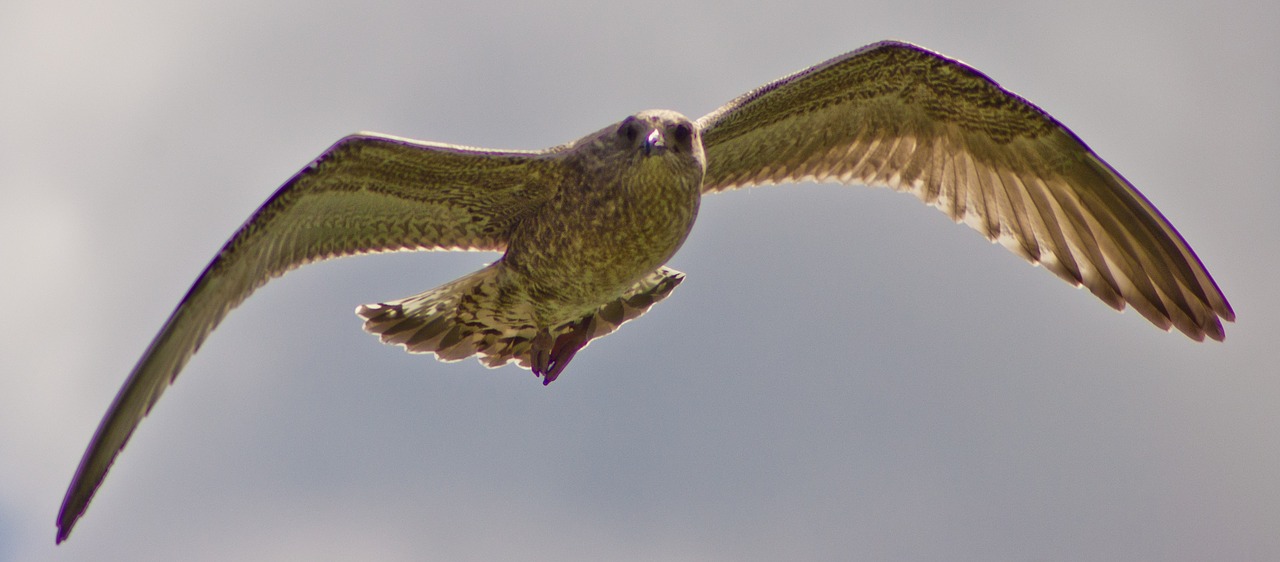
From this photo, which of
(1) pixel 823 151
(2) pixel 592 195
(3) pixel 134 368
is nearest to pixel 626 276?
(2) pixel 592 195

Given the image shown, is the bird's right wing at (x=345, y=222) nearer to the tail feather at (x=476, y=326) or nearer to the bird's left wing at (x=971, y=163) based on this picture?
the tail feather at (x=476, y=326)

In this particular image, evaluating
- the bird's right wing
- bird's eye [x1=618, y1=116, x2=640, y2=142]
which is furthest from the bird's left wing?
the bird's right wing

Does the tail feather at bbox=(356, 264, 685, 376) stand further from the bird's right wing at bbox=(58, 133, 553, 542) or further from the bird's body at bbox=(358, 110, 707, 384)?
the bird's right wing at bbox=(58, 133, 553, 542)

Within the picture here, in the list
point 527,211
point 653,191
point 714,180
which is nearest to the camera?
point 653,191

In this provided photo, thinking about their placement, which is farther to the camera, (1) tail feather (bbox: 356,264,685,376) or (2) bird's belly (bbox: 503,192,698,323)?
(1) tail feather (bbox: 356,264,685,376)

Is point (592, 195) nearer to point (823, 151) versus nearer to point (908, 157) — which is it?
point (823, 151)

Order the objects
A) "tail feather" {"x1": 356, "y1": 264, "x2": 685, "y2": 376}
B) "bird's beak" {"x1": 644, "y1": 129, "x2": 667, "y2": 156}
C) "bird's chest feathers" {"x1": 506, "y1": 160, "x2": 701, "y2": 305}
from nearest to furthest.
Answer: "bird's beak" {"x1": 644, "y1": 129, "x2": 667, "y2": 156} → "bird's chest feathers" {"x1": 506, "y1": 160, "x2": 701, "y2": 305} → "tail feather" {"x1": 356, "y1": 264, "x2": 685, "y2": 376}
